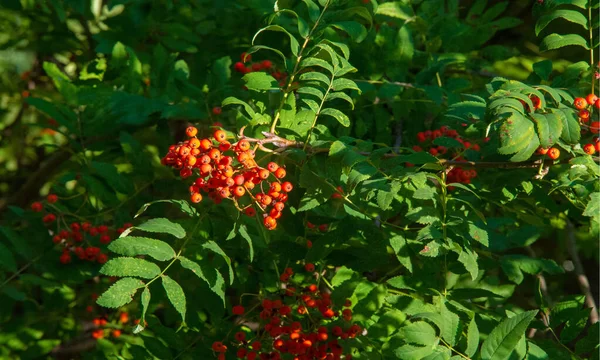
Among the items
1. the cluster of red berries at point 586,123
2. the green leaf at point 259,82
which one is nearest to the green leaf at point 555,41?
the cluster of red berries at point 586,123

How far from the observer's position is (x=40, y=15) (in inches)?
136

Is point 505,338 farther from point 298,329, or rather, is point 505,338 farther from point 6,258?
point 6,258

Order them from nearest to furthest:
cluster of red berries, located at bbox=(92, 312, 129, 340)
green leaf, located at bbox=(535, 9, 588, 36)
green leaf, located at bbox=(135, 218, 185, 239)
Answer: green leaf, located at bbox=(135, 218, 185, 239), green leaf, located at bbox=(535, 9, 588, 36), cluster of red berries, located at bbox=(92, 312, 129, 340)

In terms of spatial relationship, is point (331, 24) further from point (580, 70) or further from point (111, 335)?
point (111, 335)

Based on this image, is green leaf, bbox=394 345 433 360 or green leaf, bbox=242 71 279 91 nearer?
green leaf, bbox=394 345 433 360

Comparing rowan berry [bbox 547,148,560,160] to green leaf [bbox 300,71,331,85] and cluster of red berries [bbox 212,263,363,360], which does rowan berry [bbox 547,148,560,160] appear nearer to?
green leaf [bbox 300,71,331,85]

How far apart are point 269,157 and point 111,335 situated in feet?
3.90

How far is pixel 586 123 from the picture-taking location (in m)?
2.19

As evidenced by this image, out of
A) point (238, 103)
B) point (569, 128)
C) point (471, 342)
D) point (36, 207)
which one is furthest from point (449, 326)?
point (36, 207)

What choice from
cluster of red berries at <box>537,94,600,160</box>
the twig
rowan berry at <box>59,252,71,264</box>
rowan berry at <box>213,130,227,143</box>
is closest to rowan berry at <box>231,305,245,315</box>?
rowan berry at <box>59,252,71,264</box>

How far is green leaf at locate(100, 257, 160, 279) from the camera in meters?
1.91

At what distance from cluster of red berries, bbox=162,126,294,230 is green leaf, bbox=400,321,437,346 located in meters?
0.43

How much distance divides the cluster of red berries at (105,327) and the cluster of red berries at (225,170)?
114cm

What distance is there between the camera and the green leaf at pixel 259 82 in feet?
6.89
